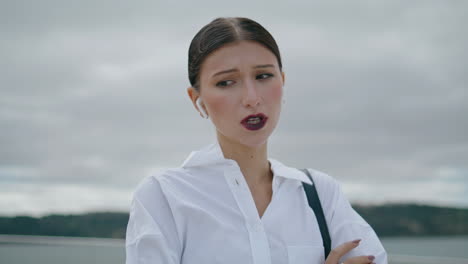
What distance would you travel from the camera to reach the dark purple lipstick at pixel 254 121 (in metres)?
2.15

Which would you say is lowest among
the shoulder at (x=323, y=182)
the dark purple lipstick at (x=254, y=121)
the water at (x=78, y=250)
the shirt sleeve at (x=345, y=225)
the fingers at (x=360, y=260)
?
the water at (x=78, y=250)

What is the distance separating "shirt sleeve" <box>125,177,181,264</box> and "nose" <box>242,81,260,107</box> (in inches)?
20.9

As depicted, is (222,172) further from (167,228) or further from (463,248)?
(463,248)

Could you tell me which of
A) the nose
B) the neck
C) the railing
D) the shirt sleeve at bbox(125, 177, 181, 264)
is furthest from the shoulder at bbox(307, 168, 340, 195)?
the railing

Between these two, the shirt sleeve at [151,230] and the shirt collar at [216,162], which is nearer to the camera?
the shirt sleeve at [151,230]

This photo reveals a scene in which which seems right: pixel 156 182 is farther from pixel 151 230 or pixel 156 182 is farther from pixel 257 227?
pixel 257 227

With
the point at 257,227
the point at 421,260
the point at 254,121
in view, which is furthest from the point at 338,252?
the point at 421,260

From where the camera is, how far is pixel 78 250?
4.84 m

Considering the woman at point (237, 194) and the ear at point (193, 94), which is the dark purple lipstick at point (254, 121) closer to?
the woman at point (237, 194)

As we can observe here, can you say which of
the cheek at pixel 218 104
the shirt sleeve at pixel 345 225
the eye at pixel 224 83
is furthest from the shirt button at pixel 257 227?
the eye at pixel 224 83

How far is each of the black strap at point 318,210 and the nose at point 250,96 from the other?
1.73 feet

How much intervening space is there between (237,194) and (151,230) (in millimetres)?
417

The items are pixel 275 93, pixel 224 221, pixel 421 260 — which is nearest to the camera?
A: pixel 224 221

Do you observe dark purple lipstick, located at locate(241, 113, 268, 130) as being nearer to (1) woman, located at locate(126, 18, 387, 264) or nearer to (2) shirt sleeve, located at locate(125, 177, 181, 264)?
(1) woman, located at locate(126, 18, 387, 264)
